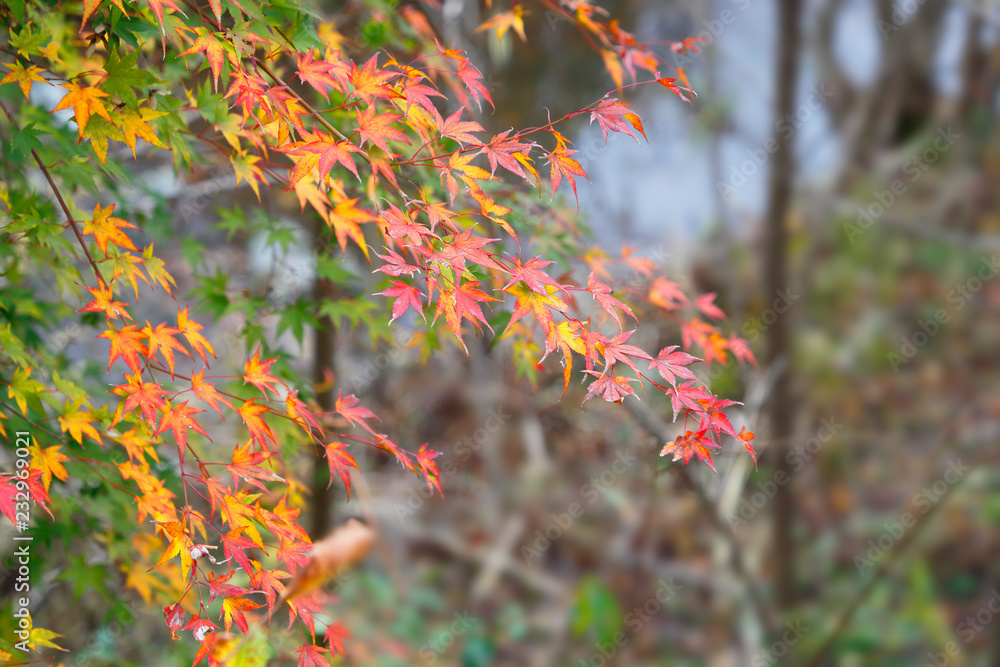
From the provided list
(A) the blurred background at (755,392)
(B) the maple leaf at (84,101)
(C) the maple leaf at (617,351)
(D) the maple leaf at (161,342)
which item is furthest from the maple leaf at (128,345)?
(A) the blurred background at (755,392)

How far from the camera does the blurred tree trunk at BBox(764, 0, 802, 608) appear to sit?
3270 millimetres

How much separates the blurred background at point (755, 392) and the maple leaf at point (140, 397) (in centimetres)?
180

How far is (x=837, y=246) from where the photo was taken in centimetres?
431

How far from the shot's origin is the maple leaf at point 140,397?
109cm

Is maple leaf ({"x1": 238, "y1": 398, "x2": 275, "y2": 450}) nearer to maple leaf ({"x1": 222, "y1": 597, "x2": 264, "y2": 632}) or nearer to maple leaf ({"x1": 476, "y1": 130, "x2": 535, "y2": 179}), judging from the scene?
maple leaf ({"x1": 222, "y1": 597, "x2": 264, "y2": 632})

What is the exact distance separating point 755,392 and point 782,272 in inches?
32.0

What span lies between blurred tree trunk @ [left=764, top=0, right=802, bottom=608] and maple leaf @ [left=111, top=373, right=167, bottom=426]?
9.29ft

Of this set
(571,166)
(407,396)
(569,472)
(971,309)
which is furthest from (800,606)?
(571,166)

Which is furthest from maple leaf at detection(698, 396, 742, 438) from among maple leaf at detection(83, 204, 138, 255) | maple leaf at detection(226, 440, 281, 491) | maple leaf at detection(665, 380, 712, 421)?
maple leaf at detection(83, 204, 138, 255)

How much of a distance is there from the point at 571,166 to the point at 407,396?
363cm

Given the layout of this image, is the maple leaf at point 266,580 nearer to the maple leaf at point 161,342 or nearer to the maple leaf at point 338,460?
the maple leaf at point 338,460

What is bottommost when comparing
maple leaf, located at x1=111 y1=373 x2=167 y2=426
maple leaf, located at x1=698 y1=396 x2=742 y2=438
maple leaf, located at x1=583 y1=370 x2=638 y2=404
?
maple leaf, located at x1=111 y1=373 x2=167 y2=426

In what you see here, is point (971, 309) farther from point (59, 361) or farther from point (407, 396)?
point (59, 361)

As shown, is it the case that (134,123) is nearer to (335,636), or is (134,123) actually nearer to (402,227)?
(402,227)
